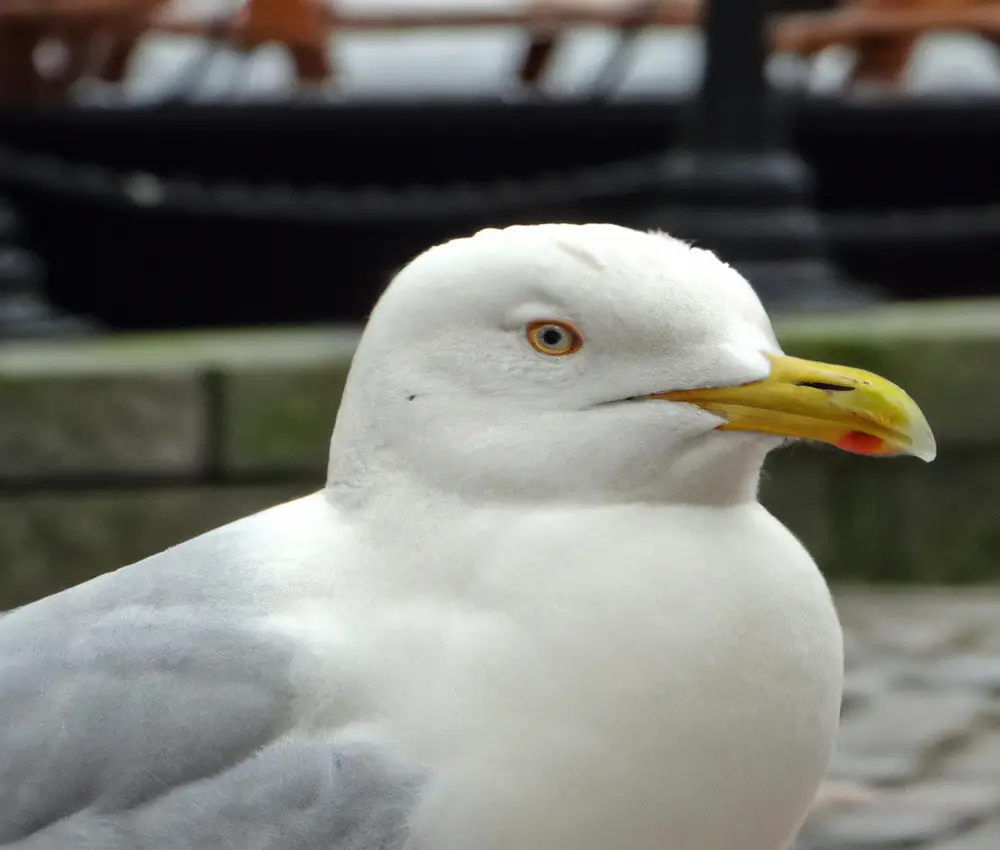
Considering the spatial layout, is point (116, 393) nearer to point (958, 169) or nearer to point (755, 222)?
point (755, 222)

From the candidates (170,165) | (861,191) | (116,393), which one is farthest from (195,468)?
(861,191)

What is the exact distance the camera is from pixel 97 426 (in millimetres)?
3918

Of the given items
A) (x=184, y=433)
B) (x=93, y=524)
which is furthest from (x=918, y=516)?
(x=93, y=524)

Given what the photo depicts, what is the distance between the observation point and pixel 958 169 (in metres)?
5.99

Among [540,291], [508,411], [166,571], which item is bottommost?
[166,571]

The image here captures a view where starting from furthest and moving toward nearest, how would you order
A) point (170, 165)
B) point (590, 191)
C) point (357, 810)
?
point (170, 165)
point (590, 191)
point (357, 810)

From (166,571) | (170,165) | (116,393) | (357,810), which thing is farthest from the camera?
(170,165)

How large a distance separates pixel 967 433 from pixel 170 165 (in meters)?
3.04

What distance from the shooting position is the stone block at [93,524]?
3.92 metres

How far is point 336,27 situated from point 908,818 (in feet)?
16.8

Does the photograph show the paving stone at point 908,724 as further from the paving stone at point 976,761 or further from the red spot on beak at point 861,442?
the red spot on beak at point 861,442

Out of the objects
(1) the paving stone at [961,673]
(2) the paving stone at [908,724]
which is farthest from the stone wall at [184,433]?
(2) the paving stone at [908,724]

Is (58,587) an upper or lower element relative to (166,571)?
lower

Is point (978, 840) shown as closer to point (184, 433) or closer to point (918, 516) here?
point (918, 516)
